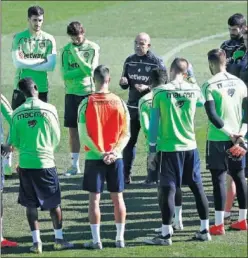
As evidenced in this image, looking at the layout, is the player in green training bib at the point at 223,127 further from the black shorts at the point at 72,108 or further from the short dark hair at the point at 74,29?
the black shorts at the point at 72,108

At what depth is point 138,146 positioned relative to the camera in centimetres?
1764

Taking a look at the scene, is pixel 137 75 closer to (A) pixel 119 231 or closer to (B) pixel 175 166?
(B) pixel 175 166

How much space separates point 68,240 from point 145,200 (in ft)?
6.62

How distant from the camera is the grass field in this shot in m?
12.5

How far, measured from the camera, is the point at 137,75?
15.0 m

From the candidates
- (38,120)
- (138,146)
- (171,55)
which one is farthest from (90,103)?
(171,55)

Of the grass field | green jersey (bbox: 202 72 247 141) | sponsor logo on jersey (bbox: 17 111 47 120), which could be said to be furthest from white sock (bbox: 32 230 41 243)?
green jersey (bbox: 202 72 247 141)

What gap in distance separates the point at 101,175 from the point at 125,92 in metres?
9.61

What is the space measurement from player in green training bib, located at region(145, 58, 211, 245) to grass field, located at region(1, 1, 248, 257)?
0.45 meters

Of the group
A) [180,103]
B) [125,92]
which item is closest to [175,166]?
[180,103]

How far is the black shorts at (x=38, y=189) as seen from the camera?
40.0ft

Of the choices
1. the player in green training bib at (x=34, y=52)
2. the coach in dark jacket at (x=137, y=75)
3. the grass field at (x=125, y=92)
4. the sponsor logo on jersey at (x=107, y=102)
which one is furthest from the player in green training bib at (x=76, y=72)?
the sponsor logo on jersey at (x=107, y=102)

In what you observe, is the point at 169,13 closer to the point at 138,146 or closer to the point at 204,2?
the point at 204,2

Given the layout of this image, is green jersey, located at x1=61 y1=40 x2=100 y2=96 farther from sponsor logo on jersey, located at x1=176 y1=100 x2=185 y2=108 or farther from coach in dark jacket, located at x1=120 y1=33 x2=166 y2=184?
sponsor logo on jersey, located at x1=176 y1=100 x2=185 y2=108
